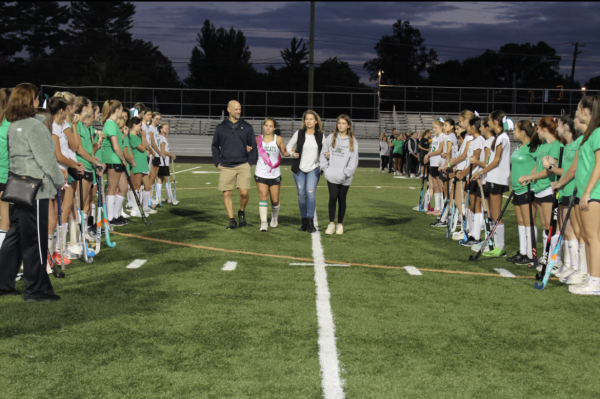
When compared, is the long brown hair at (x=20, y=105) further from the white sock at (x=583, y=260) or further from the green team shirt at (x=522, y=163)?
the white sock at (x=583, y=260)

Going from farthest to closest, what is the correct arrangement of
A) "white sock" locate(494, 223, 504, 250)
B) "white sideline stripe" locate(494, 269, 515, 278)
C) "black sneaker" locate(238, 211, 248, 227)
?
"black sneaker" locate(238, 211, 248, 227), "white sock" locate(494, 223, 504, 250), "white sideline stripe" locate(494, 269, 515, 278)

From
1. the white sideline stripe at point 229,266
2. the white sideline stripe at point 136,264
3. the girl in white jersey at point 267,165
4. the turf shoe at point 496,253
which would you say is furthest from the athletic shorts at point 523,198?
the white sideline stripe at point 136,264

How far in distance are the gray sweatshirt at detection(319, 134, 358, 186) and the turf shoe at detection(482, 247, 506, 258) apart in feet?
8.18

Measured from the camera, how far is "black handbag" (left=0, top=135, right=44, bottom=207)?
207 inches

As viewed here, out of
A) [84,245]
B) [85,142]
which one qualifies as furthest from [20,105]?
[85,142]

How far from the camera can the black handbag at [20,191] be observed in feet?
17.2

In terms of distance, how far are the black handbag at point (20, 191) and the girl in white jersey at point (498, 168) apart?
582 cm

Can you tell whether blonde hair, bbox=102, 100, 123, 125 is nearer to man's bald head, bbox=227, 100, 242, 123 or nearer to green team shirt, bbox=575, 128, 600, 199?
man's bald head, bbox=227, 100, 242, 123

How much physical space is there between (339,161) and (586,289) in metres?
4.40

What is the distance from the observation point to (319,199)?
14.8 metres

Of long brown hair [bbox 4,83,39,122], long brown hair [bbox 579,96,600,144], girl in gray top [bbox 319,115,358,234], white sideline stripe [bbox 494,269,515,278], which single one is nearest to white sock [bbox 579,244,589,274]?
white sideline stripe [bbox 494,269,515,278]

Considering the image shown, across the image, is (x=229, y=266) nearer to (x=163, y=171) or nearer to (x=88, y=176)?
(x=88, y=176)

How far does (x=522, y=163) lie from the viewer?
7.57m

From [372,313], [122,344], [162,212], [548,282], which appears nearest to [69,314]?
[122,344]
